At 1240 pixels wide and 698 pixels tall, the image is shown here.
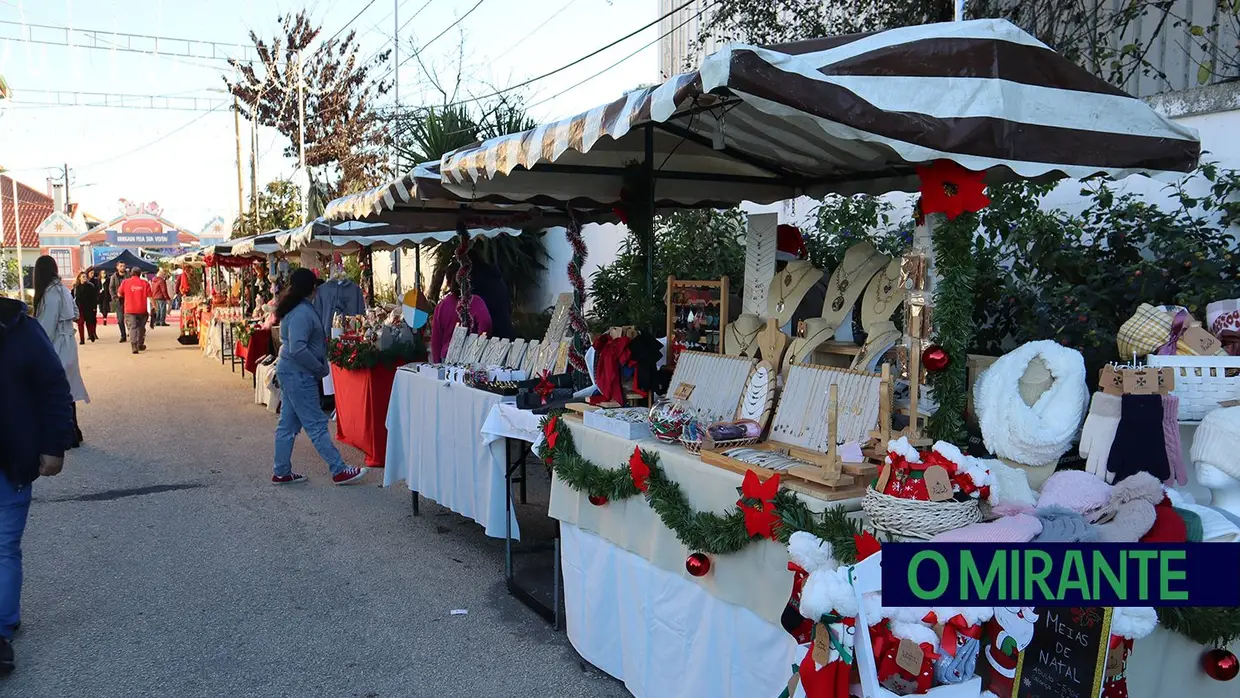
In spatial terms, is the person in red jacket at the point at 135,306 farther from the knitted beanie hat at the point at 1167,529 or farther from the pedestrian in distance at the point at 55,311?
the knitted beanie hat at the point at 1167,529

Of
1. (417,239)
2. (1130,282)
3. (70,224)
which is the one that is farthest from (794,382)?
(70,224)

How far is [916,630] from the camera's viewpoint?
6.47ft

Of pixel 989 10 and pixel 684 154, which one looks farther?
pixel 989 10

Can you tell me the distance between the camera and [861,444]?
2859 millimetres

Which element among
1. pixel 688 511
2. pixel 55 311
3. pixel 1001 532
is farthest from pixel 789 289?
pixel 55 311

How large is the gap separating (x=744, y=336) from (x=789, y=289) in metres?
0.31

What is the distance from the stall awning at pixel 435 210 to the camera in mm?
5832

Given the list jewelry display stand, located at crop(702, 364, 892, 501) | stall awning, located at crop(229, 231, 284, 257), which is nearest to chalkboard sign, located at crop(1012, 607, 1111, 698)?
jewelry display stand, located at crop(702, 364, 892, 501)

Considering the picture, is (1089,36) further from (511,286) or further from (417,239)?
(511,286)

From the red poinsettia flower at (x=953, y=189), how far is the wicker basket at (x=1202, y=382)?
79 centimetres

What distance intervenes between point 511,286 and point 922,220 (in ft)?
32.6

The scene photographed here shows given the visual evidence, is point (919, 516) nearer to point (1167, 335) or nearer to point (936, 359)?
point (936, 359)

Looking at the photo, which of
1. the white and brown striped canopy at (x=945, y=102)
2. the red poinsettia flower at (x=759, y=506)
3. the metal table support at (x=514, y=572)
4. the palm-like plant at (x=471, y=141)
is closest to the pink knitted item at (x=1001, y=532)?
the red poinsettia flower at (x=759, y=506)

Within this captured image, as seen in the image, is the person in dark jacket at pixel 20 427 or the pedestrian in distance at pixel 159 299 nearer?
A: the person in dark jacket at pixel 20 427
